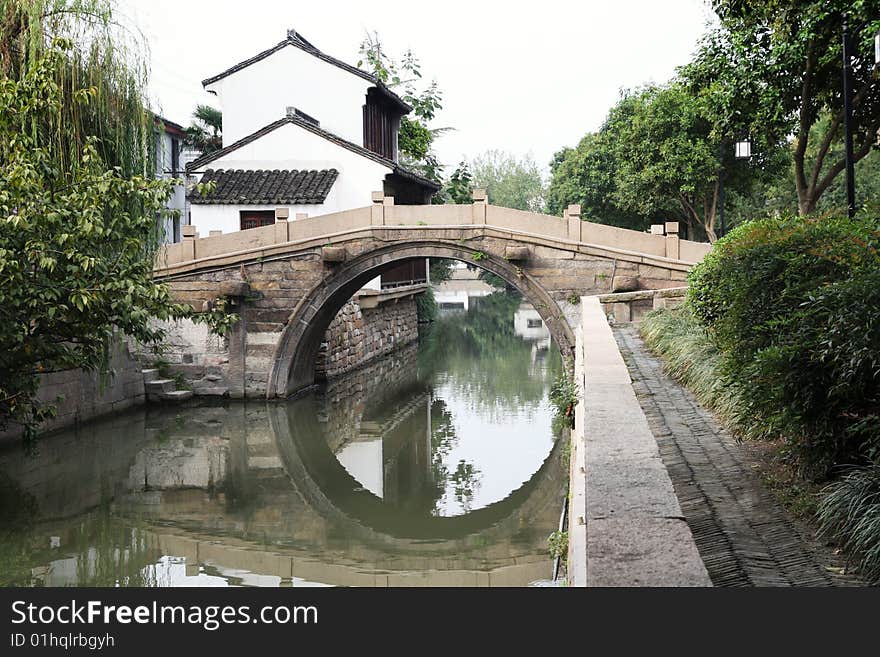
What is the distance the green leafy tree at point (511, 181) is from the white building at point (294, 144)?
1806 inches

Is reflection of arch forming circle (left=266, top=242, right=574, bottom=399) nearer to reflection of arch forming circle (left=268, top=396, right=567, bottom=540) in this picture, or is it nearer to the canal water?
the canal water

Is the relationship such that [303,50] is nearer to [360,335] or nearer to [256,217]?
[256,217]

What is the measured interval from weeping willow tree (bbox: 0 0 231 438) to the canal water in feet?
4.94

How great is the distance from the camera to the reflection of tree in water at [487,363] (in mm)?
20859

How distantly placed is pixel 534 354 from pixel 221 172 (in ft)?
38.2

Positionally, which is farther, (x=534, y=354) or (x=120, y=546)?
(x=534, y=354)

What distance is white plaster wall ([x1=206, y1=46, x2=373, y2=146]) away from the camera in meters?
24.5

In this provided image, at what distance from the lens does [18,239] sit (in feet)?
31.4

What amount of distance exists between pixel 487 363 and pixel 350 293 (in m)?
8.53

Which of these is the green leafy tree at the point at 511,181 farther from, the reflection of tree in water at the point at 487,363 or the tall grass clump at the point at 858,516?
the tall grass clump at the point at 858,516

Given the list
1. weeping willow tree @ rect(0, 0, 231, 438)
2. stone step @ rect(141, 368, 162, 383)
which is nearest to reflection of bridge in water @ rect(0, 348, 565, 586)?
stone step @ rect(141, 368, 162, 383)

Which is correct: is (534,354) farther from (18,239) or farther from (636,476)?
(636,476)

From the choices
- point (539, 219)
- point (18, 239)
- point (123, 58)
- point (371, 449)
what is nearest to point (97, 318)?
point (18, 239)

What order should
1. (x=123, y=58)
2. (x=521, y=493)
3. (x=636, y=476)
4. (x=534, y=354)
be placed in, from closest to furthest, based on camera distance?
(x=636, y=476)
(x=521, y=493)
(x=123, y=58)
(x=534, y=354)
